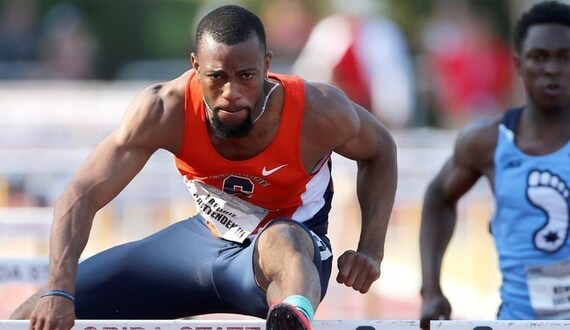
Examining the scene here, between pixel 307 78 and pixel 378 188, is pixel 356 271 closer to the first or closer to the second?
pixel 378 188

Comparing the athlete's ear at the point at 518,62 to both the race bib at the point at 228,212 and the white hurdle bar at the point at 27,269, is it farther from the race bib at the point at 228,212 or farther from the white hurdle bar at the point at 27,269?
the white hurdle bar at the point at 27,269

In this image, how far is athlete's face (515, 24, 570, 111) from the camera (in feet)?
24.6

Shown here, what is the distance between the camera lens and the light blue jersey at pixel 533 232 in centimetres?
733

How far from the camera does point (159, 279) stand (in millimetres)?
6516

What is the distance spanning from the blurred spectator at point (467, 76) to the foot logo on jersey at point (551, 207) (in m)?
11.1

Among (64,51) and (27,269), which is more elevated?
(27,269)

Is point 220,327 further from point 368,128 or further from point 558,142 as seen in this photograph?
point 558,142

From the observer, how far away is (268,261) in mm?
5867

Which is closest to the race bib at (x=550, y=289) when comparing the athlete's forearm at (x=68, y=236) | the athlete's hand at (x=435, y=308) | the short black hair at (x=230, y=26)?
the athlete's hand at (x=435, y=308)

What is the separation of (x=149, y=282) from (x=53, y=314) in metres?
0.78

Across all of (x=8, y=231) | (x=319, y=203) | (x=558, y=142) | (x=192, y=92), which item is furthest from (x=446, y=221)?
(x=8, y=231)

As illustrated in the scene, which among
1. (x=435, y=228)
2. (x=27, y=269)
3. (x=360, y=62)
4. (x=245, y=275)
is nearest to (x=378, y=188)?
(x=245, y=275)

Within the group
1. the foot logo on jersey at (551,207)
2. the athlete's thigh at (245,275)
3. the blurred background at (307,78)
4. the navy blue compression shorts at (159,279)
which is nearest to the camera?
the athlete's thigh at (245,275)

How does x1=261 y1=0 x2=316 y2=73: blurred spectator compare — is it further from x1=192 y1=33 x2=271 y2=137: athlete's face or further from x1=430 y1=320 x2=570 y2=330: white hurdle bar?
x1=430 y1=320 x2=570 y2=330: white hurdle bar
